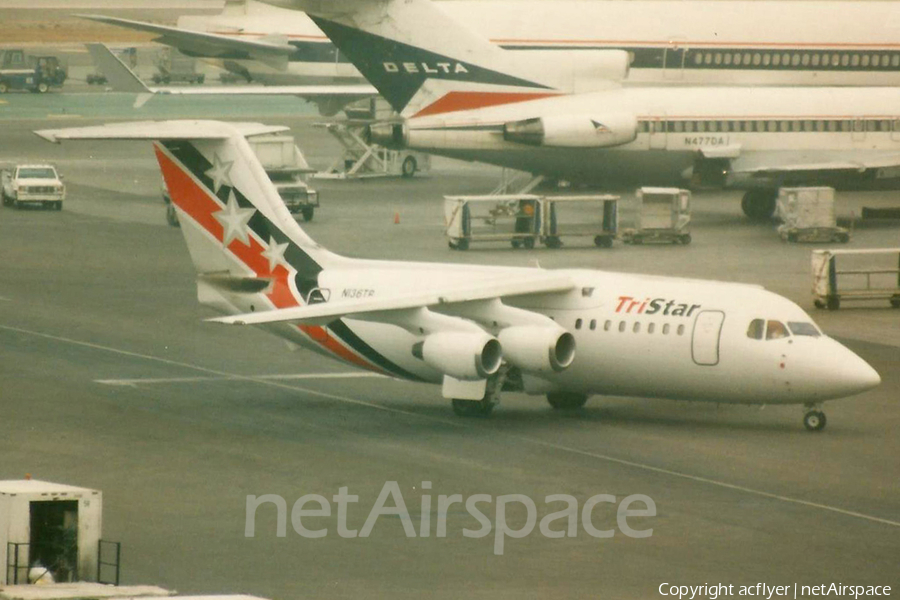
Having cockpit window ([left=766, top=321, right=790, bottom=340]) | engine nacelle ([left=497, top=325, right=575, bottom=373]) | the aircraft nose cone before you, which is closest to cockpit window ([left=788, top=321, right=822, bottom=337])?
cockpit window ([left=766, top=321, right=790, bottom=340])

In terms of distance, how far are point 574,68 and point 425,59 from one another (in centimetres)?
602

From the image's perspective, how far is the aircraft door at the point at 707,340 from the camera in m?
32.3

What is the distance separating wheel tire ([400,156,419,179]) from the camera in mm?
84812

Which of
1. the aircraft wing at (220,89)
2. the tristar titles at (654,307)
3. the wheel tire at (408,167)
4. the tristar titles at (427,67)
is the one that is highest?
the tristar titles at (427,67)

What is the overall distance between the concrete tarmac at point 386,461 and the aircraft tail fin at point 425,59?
59.1 feet

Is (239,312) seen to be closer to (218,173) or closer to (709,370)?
(218,173)

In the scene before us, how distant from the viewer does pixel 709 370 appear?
32.3 m

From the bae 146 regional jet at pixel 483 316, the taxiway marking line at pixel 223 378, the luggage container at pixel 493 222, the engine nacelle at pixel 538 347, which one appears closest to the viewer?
the bae 146 regional jet at pixel 483 316

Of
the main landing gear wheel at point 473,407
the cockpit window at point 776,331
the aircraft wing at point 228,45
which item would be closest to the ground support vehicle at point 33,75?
the aircraft wing at point 228,45

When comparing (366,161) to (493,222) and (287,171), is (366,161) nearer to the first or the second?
(287,171)

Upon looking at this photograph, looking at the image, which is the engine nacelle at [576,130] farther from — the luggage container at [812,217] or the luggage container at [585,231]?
the luggage container at [812,217]

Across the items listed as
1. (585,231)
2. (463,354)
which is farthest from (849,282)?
(463,354)

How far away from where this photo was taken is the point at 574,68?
69438mm

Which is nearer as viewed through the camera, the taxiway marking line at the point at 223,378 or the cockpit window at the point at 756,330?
the cockpit window at the point at 756,330
